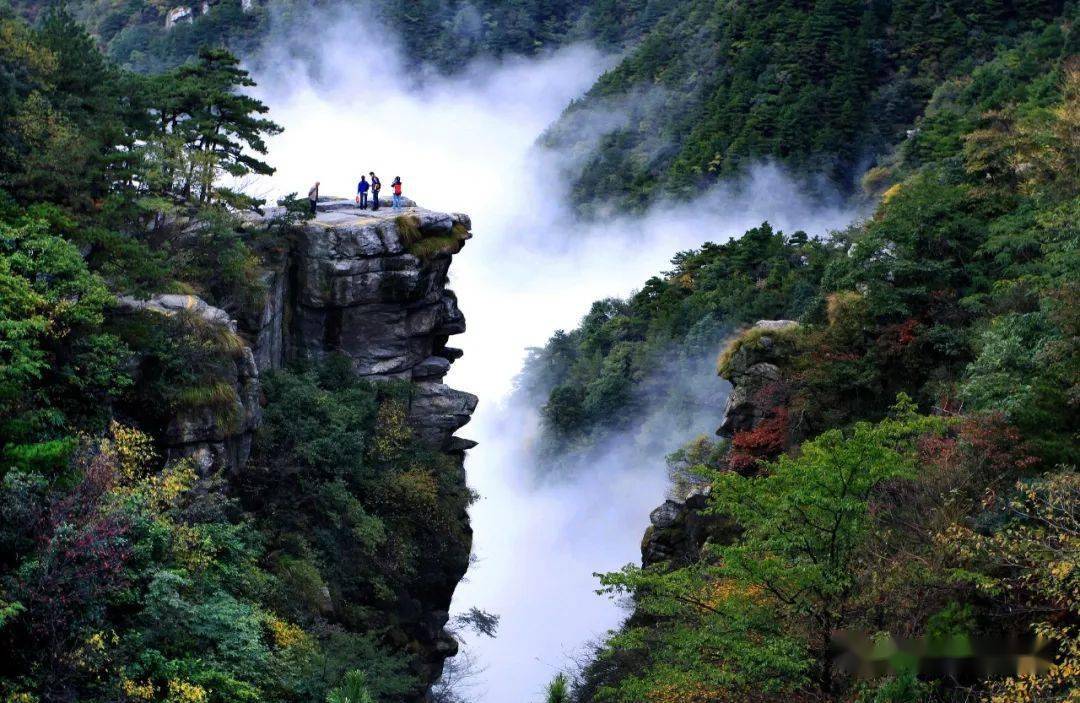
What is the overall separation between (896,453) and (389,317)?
24.9 meters

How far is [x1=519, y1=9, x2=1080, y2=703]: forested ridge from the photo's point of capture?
19500mm

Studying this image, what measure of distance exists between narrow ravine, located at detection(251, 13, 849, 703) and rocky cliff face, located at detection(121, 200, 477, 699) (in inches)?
454

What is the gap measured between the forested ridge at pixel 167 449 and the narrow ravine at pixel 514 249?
1813 cm

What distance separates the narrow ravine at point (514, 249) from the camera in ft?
232

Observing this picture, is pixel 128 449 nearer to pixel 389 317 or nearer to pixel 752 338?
pixel 389 317

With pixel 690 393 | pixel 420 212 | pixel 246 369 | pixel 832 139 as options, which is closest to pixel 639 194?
pixel 832 139

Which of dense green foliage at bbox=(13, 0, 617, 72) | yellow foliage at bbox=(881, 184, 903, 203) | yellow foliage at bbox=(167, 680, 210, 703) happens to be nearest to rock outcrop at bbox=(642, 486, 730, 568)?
yellow foliage at bbox=(881, 184, 903, 203)

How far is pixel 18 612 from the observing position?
19484 millimetres

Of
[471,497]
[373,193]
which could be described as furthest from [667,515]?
[373,193]

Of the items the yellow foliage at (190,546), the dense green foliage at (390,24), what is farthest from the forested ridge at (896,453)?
the dense green foliage at (390,24)

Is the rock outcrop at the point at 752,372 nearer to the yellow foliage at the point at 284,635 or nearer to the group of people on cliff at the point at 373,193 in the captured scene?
the group of people on cliff at the point at 373,193

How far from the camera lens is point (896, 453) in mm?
21953

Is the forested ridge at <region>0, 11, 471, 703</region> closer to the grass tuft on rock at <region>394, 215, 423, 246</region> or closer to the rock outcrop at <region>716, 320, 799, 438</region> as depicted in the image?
the grass tuft on rock at <region>394, 215, 423, 246</region>

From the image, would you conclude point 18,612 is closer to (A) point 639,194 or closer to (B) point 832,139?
(B) point 832,139
